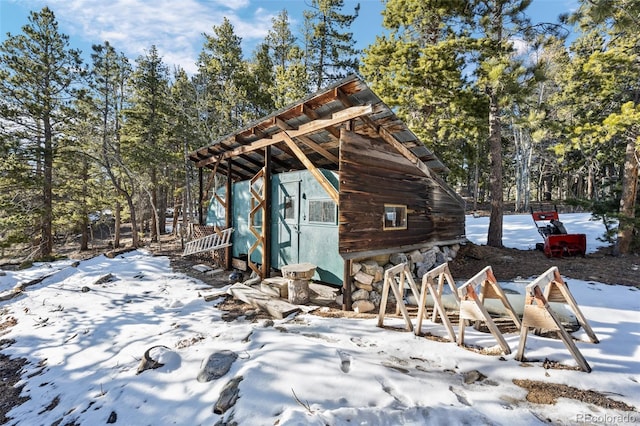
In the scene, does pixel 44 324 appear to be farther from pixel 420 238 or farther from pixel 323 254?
pixel 420 238

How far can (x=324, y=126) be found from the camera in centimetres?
570

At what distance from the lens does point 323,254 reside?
666 centimetres

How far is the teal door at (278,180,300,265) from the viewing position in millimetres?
7367

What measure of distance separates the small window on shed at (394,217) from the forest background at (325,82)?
535 cm

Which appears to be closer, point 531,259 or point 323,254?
point 323,254

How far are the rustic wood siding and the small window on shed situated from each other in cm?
13

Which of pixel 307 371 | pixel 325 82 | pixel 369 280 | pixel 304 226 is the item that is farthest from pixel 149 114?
pixel 307 371

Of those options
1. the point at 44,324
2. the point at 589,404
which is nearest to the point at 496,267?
the point at 589,404

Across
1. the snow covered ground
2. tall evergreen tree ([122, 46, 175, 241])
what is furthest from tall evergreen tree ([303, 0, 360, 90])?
the snow covered ground

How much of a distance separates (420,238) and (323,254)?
319cm

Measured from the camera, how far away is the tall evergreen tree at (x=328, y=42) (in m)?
16.5

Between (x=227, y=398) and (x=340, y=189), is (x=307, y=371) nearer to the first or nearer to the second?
(x=227, y=398)

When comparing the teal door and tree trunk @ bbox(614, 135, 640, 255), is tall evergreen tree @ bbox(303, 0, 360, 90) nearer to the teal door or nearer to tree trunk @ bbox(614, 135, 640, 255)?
Result: the teal door

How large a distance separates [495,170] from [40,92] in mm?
21397
